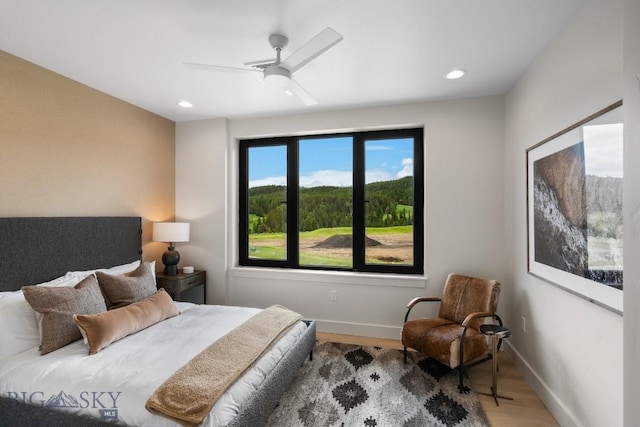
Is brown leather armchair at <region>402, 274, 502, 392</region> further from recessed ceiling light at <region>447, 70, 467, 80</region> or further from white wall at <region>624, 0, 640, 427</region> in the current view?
recessed ceiling light at <region>447, 70, 467, 80</region>

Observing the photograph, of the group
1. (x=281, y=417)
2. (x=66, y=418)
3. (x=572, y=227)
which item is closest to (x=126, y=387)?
(x=66, y=418)

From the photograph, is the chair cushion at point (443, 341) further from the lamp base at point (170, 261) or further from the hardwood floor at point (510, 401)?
the lamp base at point (170, 261)

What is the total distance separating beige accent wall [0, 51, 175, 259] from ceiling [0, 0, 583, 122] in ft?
0.67

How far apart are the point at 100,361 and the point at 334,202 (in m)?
2.63

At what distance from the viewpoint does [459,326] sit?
2.69 metres

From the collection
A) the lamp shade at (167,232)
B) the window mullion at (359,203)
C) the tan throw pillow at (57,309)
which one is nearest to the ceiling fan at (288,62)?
the window mullion at (359,203)

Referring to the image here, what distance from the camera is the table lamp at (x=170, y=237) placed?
3398mm

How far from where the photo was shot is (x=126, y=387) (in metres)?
1.53

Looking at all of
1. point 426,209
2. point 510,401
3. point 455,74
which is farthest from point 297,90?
point 510,401

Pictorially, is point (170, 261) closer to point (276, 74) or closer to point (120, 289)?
point (120, 289)

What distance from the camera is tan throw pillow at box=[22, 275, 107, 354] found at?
1.88 m

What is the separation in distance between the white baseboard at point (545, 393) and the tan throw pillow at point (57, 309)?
3.22m

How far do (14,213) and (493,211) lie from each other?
165 inches

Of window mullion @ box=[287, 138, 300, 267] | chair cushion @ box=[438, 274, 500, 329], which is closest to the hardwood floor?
chair cushion @ box=[438, 274, 500, 329]
